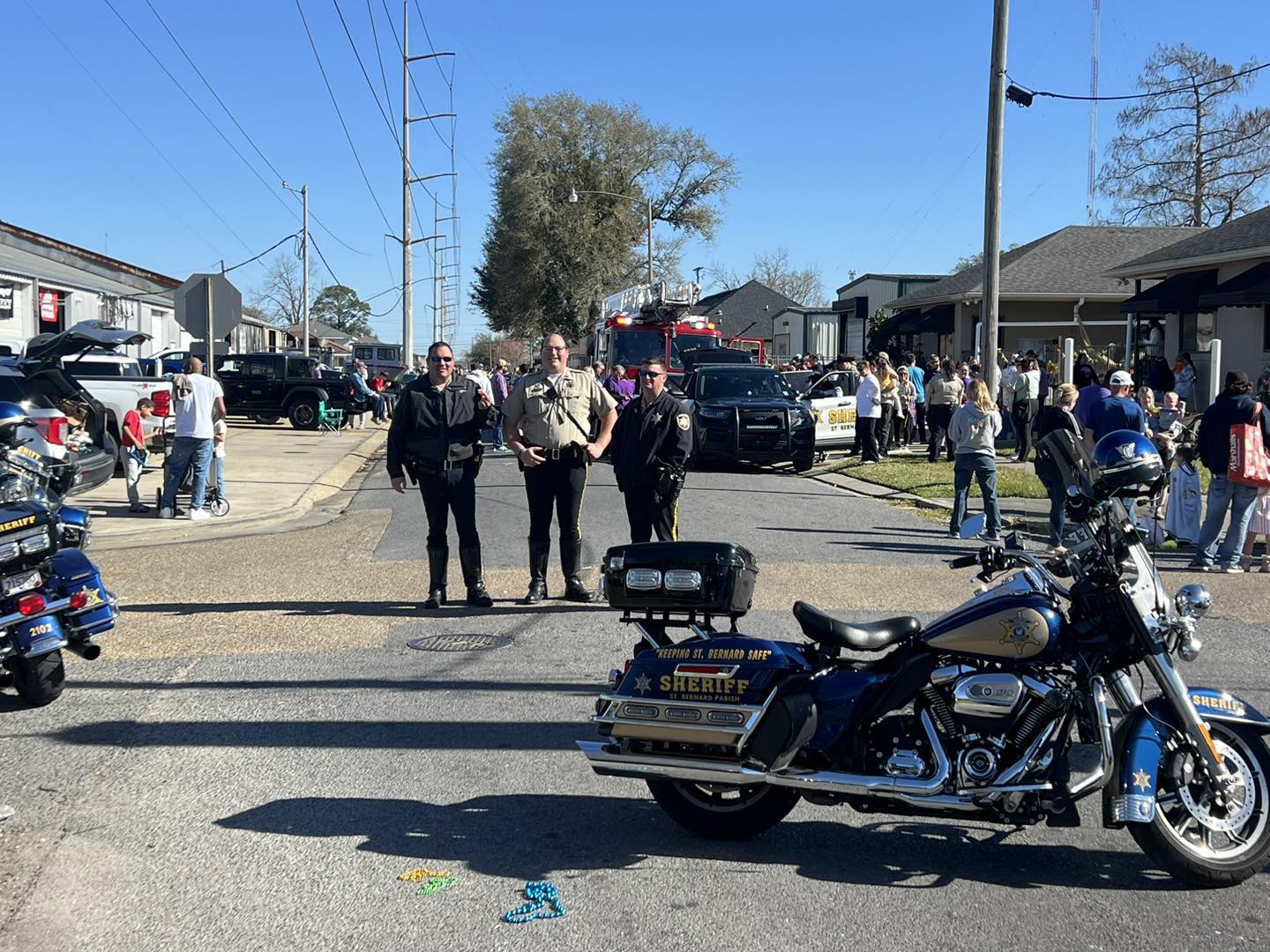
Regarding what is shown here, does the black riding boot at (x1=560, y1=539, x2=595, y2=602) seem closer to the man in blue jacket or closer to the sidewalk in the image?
the sidewalk

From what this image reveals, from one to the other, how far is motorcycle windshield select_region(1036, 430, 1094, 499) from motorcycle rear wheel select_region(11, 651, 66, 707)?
507 centimetres

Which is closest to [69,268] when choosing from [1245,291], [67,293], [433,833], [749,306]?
[67,293]

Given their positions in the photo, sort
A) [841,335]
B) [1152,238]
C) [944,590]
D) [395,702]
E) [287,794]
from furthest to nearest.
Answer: [841,335]
[1152,238]
[944,590]
[395,702]
[287,794]

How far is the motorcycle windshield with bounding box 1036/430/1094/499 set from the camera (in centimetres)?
454

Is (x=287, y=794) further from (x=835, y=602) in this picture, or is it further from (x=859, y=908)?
(x=835, y=602)

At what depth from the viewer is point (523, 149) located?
201ft

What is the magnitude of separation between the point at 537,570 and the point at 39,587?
3.73m

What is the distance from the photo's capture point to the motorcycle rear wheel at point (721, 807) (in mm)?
4738

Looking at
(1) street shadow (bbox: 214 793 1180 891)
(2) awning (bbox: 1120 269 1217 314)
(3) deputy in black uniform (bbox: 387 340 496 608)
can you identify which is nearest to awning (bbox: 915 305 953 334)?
(2) awning (bbox: 1120 269 1217 314)

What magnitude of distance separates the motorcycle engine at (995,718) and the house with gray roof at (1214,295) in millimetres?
20561

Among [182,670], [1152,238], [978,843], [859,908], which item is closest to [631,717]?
[859,908]

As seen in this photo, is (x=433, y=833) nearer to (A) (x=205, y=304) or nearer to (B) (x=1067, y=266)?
(A) (x=205, y=304)

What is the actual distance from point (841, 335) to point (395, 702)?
4738 centimetres

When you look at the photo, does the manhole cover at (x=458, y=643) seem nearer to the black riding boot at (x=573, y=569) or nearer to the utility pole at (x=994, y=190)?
the black riding boot at (x=573, y=569)
